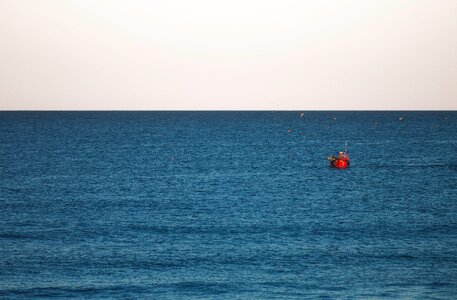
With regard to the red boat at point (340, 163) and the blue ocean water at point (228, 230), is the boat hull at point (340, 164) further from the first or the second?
the blue ocean water at point (228, 230)

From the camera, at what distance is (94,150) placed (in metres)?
165

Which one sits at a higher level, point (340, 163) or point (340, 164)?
point (340, 163)

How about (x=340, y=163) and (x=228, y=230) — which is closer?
(x=228, y=230)

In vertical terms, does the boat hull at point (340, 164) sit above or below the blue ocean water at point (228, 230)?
above

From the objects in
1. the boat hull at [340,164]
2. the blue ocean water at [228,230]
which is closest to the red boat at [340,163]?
the boat hull at [340,164]

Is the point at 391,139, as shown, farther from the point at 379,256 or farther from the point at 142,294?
the point at 142,294

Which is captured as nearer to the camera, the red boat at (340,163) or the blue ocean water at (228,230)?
the blue ocean water at (228,230)

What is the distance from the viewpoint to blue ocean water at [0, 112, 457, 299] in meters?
53.9

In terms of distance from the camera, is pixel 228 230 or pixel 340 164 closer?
pixel 228 230

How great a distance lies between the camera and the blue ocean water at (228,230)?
177ft

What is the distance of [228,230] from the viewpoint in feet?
235

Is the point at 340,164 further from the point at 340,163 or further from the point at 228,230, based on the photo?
the point at 228,230

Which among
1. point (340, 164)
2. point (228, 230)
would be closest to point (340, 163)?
point (340, 164)

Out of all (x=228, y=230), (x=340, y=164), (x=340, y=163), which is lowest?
(x=228, y=230)
